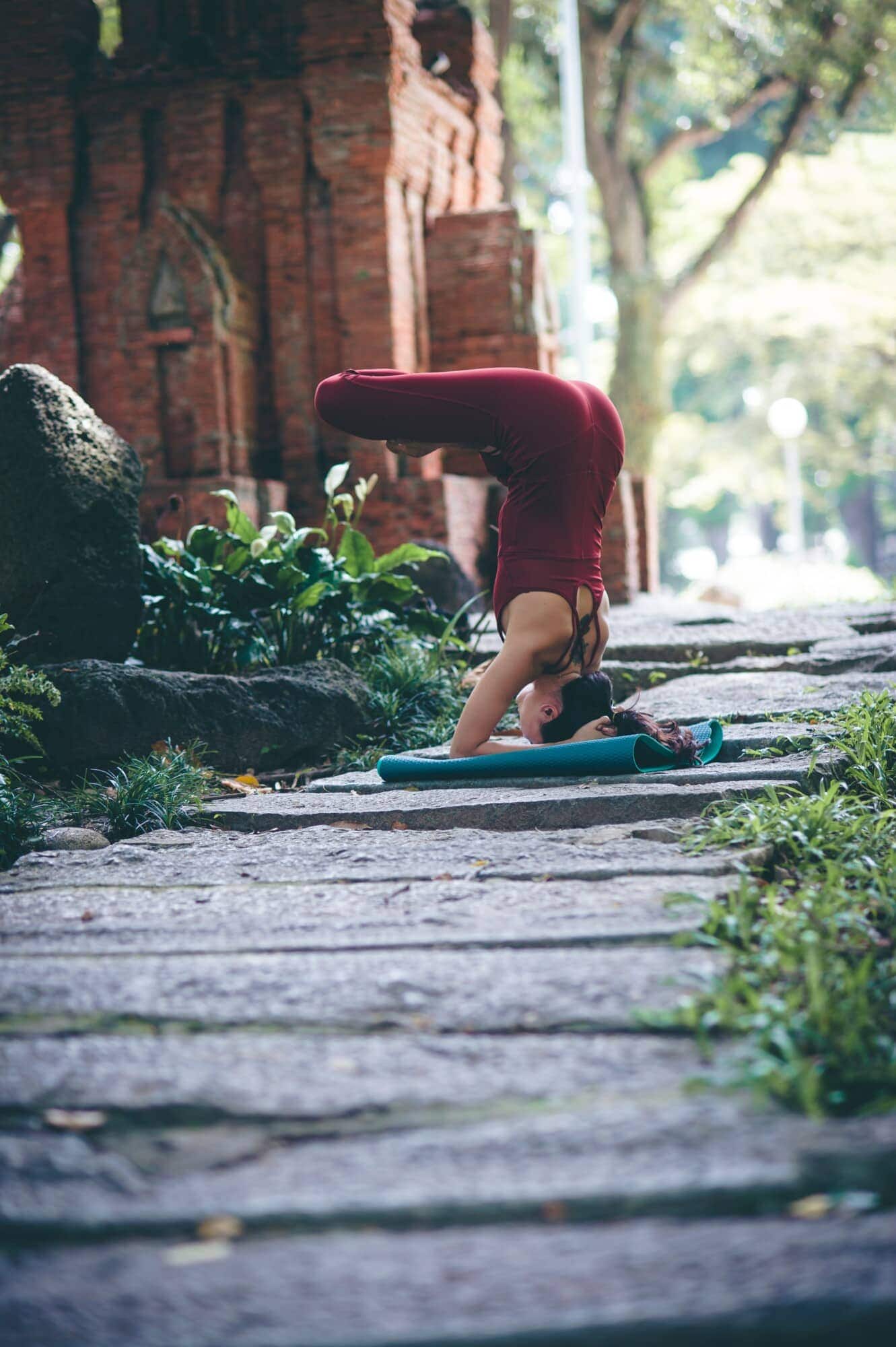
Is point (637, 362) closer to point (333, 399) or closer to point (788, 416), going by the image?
point (788, 416)

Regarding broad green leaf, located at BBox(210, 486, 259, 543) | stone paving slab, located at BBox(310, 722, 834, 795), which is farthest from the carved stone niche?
stone paving slab, located at BBox(310, 722, 834, 795)

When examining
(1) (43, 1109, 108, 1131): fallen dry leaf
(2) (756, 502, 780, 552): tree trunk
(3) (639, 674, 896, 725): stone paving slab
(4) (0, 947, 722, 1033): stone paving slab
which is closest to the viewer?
(1) (43, 1109, 108, 1131): fallen dry leaf

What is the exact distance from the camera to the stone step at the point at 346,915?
102 inches

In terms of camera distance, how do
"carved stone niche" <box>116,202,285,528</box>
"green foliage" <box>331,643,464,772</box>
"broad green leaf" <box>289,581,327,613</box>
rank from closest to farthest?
"green foliage" <box>331,643,464,772</box> < "broad green leaf" <box>289,581,327,613</box> < "carved stone niche" <box>116,202,285,528</box>

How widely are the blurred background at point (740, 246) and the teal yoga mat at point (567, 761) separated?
11841 mm

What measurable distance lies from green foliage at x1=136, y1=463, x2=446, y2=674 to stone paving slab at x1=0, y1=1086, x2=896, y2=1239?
417 centimetres

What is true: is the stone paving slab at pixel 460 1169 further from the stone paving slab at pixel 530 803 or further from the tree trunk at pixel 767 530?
the tree trunk at pixel 767 530

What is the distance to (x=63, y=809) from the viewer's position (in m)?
4.16

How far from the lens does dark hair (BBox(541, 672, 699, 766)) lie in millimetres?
4234

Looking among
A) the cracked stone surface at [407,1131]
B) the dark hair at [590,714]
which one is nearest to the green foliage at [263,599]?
the dark hair at [590,714]

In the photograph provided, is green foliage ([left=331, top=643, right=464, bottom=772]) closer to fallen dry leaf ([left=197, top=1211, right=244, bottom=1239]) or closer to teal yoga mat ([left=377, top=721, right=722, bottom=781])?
teal yoga mat ([left=377, top=721, right=722, bottom=781])

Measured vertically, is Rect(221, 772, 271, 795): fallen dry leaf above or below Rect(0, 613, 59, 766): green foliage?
below

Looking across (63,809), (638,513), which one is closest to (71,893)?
(63,809)

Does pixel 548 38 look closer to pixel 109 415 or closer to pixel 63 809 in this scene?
pixel 109 415
